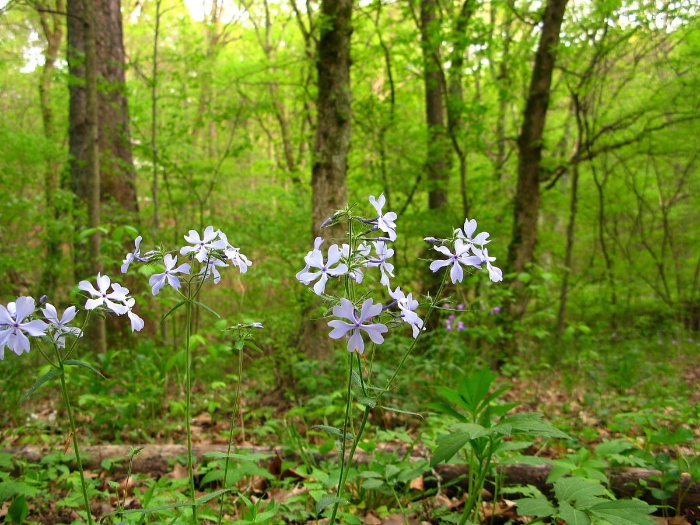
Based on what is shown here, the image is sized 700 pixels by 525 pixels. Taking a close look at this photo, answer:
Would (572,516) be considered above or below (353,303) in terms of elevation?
below

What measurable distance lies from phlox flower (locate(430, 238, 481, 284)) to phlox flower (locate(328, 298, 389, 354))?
0.81 ft

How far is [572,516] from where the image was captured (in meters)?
1.37

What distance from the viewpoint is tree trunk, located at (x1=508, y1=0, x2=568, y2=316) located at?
19.7ft

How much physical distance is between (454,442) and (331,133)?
3813 mm

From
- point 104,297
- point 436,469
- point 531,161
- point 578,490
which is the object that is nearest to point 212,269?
point 104,297

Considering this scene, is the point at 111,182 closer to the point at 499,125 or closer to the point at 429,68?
the point at 429,68

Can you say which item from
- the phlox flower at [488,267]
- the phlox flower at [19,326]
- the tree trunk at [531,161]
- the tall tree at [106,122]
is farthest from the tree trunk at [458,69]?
the phlox flower at [19,326]

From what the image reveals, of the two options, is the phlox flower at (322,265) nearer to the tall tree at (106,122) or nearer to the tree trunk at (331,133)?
the tree trunk at (331,133)

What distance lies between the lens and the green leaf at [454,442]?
1339 millimetres

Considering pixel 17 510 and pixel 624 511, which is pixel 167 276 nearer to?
pixel 17 510

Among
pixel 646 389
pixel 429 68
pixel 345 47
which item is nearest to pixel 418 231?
pixel 429 68

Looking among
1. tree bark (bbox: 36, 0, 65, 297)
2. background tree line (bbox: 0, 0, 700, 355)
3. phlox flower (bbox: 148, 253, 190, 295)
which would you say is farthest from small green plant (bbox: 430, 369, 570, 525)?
tree bark (bbox: 36, 0, 65, 297)

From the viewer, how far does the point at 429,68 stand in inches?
252

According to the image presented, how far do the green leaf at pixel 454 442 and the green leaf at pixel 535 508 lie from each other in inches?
10.7
